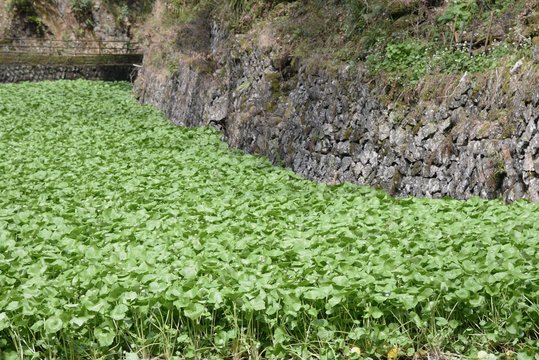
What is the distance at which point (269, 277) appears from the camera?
5.66 m

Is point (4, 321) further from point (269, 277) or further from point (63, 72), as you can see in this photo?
point (63, 72)

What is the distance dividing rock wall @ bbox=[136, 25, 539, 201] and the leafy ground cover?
0.75 metres

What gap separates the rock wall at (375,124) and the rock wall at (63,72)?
15.7 metres

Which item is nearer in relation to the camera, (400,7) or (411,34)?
(411,34)

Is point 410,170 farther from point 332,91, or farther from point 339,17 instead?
point 339,17

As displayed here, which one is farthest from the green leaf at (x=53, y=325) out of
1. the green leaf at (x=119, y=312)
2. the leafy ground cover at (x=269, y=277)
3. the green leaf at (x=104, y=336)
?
the green leaf at (x=119, y=312)

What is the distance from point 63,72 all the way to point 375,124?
24.1 m

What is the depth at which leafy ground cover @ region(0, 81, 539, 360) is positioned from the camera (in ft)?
16.9

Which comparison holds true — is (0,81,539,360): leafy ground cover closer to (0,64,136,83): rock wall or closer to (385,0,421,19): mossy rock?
(385,0,421,19): mossy rock

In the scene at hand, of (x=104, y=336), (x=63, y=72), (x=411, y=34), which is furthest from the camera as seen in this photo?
(x=63, y=72)

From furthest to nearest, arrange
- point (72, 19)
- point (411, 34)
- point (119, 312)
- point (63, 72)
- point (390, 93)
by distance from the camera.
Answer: point (72, 19), point (63, 72), point (411, 34), point (390, 93), point (119, 312)

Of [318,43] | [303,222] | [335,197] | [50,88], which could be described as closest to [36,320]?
[303,222]

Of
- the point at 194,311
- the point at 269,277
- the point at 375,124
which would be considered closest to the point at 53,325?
the point at 194,311

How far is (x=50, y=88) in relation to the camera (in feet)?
86.0
